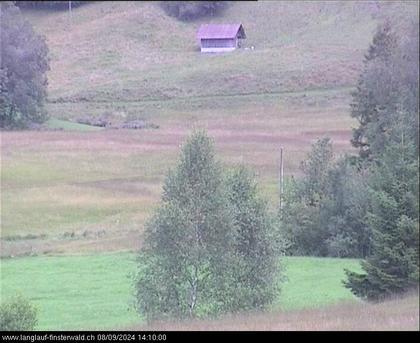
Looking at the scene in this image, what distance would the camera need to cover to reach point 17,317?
54.2ft

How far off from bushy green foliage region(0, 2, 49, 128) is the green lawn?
114ft

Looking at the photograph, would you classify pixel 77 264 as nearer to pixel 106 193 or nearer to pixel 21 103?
pixel 106 193

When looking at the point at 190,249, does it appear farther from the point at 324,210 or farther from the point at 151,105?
the point at 151,105

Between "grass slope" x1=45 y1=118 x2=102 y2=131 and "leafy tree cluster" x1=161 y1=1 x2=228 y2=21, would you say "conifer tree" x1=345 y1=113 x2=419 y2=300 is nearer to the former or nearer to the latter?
"leafy tree cluster" x1=161 y1=1 x2=228 y2=21

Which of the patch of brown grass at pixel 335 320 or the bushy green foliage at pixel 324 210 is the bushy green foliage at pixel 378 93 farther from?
the patch of brown grass at pixel 335 320

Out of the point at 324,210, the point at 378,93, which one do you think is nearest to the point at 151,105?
the point at 324,210

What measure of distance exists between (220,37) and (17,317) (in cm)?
3022

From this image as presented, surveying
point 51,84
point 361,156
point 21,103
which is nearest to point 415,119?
point 361,156

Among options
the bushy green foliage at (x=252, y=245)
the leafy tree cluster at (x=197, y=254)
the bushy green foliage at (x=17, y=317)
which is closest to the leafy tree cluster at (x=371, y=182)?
the bushy green foliage at (x=252, y=245)

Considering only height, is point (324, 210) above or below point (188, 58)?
below

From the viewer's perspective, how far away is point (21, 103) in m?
66.7

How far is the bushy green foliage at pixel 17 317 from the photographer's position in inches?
640

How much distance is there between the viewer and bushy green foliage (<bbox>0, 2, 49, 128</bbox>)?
219ft

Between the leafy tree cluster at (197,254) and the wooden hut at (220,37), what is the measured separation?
1932 cm
